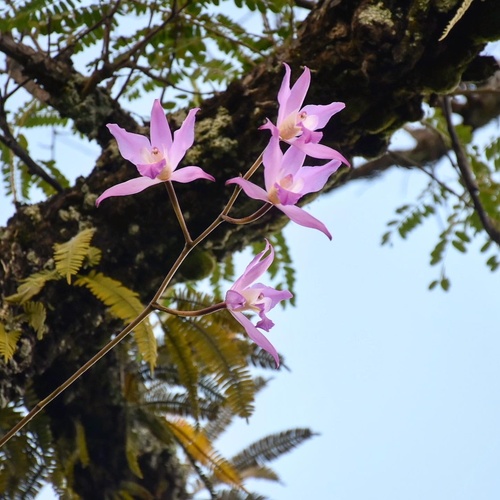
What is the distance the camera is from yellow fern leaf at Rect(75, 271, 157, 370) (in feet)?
5.26

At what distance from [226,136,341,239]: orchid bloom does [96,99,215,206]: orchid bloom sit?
0.09 metres

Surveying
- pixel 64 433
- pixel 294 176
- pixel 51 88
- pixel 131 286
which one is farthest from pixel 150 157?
pixel 64 433

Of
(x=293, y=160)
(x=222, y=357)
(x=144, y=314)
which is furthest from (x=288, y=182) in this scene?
(x=222, y=357)

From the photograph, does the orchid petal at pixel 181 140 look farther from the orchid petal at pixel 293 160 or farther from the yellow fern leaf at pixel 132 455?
the yellow fern leaf at pixel 132 455

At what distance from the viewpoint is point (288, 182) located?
3.09ft

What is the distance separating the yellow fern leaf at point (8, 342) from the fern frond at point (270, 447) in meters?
1.06

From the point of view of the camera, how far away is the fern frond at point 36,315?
1.58 meters

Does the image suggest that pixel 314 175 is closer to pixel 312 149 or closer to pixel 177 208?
pixel 312 149

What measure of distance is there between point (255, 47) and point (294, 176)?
1.35 metres

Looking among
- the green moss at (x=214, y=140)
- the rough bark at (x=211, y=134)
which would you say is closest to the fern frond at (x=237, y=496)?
the rough bark at (x=211, y=134)

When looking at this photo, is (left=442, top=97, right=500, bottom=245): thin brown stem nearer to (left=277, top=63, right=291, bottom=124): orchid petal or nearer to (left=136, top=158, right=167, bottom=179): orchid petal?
(left=277, top=63, right=291, bottom=124): orchid petal

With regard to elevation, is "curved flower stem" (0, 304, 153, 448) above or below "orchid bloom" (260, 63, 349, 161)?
below

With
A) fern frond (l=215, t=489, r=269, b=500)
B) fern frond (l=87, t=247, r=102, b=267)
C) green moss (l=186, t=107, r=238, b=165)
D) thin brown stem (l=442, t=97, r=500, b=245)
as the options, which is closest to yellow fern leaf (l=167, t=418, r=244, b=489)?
fern frond (l=215, t=489, r=269, b=500)

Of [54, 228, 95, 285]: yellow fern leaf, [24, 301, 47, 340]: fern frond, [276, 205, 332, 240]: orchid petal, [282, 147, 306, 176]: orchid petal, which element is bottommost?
[276, 205, 332, 240]: orchid petal
